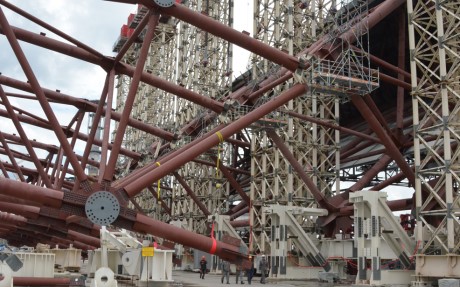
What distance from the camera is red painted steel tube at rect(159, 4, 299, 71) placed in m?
17.3

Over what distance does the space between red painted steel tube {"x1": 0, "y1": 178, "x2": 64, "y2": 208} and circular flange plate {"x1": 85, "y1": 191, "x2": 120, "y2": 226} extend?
2.67 feet

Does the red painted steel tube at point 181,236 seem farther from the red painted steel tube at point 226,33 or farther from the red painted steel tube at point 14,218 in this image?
the red painted steel tube at point 14,218

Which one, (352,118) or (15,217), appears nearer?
(15,217)

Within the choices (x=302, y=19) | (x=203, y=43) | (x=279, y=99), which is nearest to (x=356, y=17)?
(x=302, y=19)

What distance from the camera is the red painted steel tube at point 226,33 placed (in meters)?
17.3

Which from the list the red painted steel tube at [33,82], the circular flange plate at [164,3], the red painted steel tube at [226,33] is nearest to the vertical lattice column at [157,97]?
the red painted steel tube at [226,33]

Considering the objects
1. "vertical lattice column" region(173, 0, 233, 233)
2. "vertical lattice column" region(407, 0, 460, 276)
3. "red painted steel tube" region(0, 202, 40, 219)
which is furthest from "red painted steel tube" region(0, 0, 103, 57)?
"vertical lattice column" region(173, 0, 233, 233)

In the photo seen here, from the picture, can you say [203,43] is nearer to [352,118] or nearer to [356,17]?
[352,118]

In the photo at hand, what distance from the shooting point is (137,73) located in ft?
54.5

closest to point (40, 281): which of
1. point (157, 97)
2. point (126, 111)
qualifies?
point (126, 111)

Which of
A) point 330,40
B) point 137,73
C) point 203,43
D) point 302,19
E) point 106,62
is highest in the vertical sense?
point 203,43

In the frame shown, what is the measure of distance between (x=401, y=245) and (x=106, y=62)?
12550 millimetres

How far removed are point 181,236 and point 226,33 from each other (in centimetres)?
622

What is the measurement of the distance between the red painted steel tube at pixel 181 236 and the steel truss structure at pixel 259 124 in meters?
0.04
